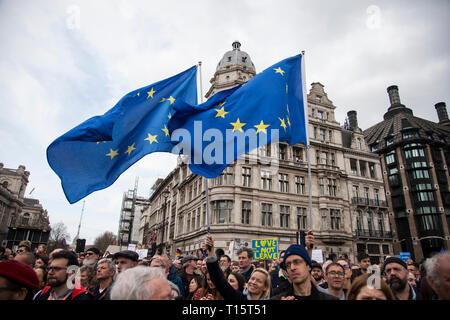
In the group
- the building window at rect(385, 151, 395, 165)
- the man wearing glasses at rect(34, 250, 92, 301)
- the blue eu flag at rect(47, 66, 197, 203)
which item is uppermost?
the building window at rect(385, 151, 395, 165)

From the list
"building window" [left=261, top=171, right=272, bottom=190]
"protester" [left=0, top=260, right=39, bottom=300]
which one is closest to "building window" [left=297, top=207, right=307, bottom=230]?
"building window" [left=261, top=171, right=272, bottom=190]

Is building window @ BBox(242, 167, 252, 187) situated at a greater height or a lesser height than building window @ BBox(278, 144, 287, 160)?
lesser

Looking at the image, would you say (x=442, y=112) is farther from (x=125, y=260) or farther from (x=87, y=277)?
(x=87, y=277)

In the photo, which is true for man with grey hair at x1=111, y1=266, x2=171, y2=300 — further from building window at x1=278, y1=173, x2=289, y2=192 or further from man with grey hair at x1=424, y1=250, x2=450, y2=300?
building window at x1=278, y1=173, x2=289, y2=192

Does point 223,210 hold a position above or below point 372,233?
above

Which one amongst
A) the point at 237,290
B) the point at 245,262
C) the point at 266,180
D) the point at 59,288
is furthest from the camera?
the point at 266,180

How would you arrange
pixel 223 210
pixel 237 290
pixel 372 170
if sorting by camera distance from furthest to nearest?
1. pixel 372 170
2. pixel 223 210
3. pixel 237 290

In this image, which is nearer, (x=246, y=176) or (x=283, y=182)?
(x=246, y=176)

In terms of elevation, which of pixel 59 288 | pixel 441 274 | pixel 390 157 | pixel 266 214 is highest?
pixel 390 157

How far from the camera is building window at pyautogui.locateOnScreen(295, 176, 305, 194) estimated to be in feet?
104

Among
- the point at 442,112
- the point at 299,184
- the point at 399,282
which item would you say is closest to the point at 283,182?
the point at 299,184

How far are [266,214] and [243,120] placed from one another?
929 inches

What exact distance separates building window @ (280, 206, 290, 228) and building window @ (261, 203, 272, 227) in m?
1.41

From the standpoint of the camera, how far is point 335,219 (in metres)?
31.3
